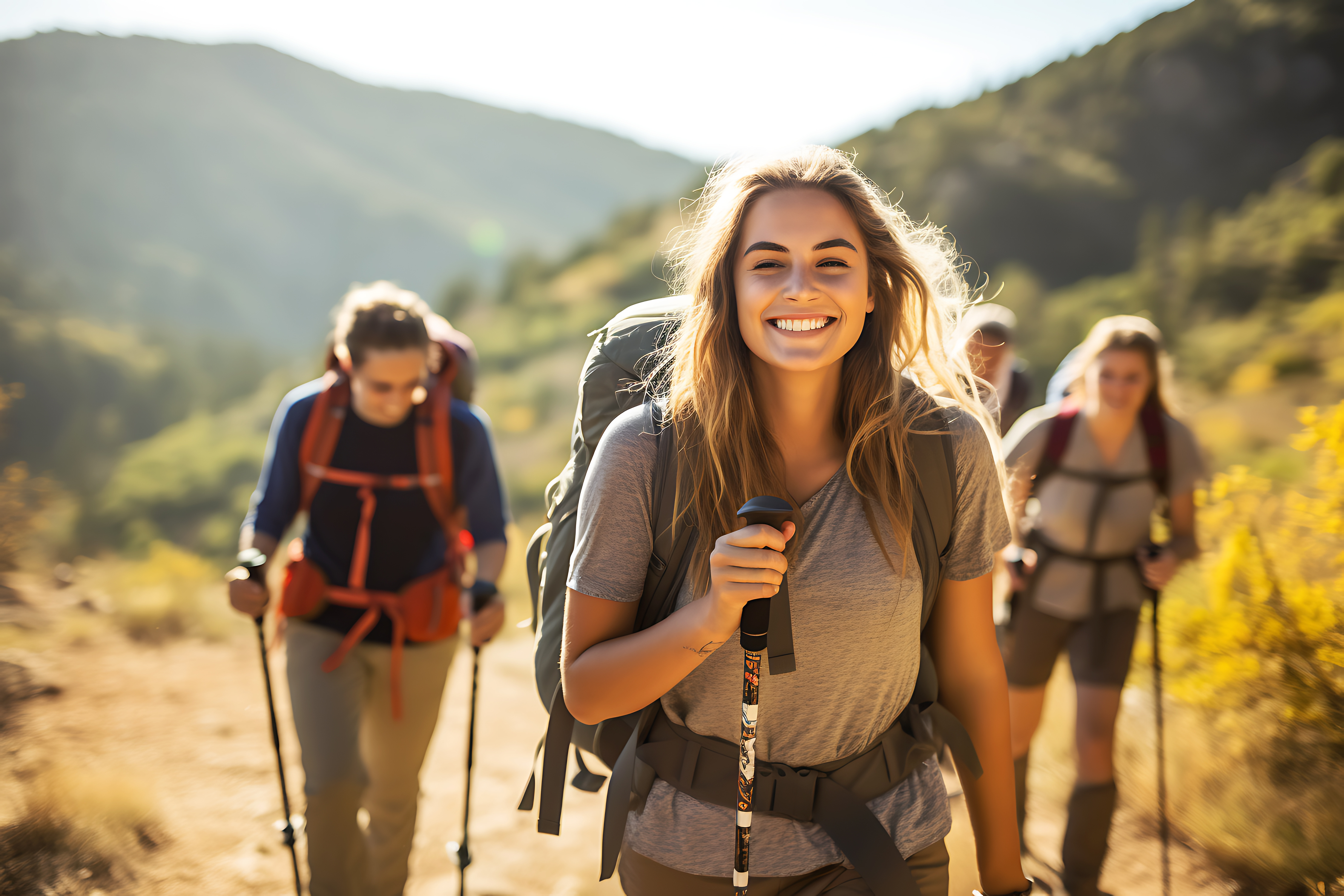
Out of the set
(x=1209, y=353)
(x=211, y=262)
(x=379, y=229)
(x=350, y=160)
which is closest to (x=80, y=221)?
(x=211, y=262)

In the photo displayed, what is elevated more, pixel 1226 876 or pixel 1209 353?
pixel 1209 353

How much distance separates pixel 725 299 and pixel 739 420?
28 centimetres

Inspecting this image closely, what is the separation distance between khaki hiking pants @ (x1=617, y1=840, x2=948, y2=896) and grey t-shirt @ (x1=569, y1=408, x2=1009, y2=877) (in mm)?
24

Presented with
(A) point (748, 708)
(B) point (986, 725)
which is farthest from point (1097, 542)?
(A) point (748, 708)

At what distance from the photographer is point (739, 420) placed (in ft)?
5.02

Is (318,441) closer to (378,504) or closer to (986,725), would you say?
(378,504)

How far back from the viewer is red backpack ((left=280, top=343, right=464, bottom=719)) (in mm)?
3014

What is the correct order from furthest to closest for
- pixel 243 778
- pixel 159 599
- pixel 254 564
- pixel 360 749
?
1. pixel 159 599
2. pixel 243 778
3. pixel 360 749
4. pixel 254 564

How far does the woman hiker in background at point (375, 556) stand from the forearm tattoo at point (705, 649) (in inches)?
73.9

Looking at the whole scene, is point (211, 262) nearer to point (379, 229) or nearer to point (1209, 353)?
point (379, 229)

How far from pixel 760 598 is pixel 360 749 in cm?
237

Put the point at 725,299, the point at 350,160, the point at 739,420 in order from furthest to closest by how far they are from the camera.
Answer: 1. the point at 350,160
2. the point at 725,299
3. the point at 739,420

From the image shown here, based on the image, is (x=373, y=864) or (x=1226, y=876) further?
(x=1226, y=876)

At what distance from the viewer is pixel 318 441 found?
308 cm
